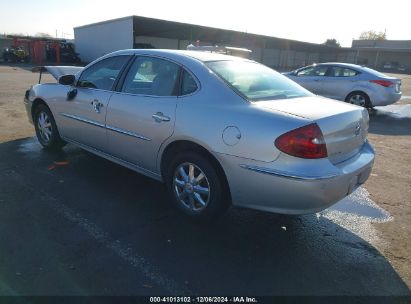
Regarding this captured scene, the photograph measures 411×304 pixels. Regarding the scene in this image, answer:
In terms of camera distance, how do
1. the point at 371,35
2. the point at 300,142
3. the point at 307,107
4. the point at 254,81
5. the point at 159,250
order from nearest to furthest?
the point at 300,142 → the point at 159,250 → the point at 307,107 → the point at 254,81 → the point at 371,35

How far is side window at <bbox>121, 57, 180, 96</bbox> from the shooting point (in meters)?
3.78

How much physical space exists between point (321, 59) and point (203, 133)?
68060 millimetres

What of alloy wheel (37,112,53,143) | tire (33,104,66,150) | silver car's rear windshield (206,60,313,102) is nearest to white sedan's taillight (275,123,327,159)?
silver car's rear windshield (206,60,313,102)

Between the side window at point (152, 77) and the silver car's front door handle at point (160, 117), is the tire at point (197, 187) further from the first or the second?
the side window at point (152, 77)

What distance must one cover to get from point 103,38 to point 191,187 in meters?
33.5

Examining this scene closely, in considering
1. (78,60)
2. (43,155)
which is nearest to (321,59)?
(78,60)

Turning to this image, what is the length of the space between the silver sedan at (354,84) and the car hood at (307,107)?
26.9 ft

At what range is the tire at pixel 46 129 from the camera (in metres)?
5.47

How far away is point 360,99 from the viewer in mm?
11172

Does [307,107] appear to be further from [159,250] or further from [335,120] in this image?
[159,250]

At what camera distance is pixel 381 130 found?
8781mm

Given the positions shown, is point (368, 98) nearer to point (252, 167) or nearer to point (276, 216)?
point (276, 216)

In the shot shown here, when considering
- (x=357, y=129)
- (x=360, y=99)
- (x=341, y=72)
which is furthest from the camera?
(x=341, y=72)

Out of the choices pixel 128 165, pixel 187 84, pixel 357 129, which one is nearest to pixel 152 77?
pixel 187 84
